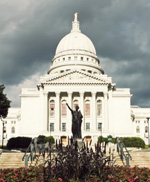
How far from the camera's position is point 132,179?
9.79 m

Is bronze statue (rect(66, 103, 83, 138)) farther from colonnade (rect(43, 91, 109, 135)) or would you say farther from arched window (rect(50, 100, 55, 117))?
arched window (rect(50, 100, 55, 117))

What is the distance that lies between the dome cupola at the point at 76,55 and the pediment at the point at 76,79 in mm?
15438

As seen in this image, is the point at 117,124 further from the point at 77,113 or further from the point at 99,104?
the point at 77,113

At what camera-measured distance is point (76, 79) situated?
215 ft

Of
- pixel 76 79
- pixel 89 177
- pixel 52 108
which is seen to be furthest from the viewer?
pixel 52 108

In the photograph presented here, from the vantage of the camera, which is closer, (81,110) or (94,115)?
(94,115)

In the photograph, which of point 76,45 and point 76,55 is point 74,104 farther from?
point 76,45

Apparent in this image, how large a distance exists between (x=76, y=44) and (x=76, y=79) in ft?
96.9

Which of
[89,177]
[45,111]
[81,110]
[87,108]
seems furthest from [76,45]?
[89,177]

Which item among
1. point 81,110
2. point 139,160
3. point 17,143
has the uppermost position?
point 81,110

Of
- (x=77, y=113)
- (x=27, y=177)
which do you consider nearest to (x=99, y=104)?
(x=77, y=113)

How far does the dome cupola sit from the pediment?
1544 cm

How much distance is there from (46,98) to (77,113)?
136 ft

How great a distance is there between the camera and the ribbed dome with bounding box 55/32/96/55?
90950 millimetres
